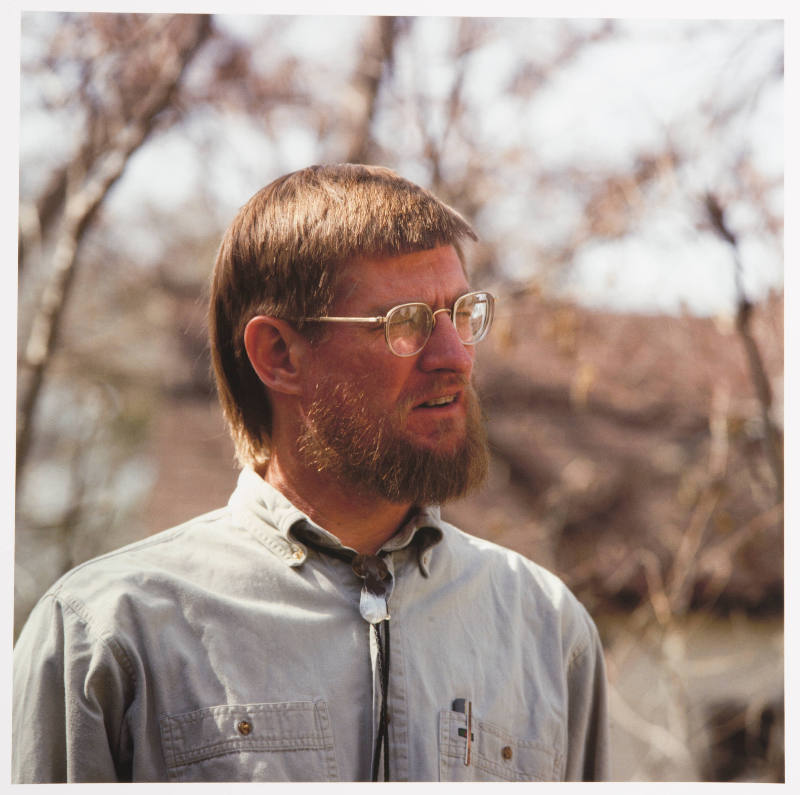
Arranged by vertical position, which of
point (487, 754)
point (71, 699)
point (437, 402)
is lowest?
point (487, 754)

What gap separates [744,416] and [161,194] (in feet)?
6.75

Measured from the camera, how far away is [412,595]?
141 cm

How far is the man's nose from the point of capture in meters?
1.40

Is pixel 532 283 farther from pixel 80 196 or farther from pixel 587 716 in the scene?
pixel 587 716

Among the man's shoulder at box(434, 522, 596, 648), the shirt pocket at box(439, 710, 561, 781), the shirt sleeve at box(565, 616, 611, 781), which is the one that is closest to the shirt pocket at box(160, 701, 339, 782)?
the shirt pocket at box(439, 710, 561, 781)

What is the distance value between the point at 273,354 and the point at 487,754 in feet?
2.33

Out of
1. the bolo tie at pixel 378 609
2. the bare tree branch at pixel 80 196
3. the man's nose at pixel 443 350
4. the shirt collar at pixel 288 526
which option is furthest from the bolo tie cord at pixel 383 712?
the bare tree branch at pixel 80 196

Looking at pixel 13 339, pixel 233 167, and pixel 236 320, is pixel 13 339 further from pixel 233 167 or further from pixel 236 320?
pixel 233 167

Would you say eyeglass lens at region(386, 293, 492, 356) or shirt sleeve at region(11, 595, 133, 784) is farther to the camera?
eyeglass lens at region(386, 293, 492, 356)

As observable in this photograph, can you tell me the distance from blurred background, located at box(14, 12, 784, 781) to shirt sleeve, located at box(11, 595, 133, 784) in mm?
→ 1249

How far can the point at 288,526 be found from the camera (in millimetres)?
1365

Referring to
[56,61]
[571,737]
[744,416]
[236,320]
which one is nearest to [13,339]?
[236,320]

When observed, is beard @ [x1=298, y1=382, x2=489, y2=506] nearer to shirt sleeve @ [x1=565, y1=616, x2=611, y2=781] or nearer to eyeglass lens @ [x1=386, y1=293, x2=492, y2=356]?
eyeglass lens @ [x1=386, y1=293, x2=492, y2=356]

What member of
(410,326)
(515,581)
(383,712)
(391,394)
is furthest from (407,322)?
(383,712)
